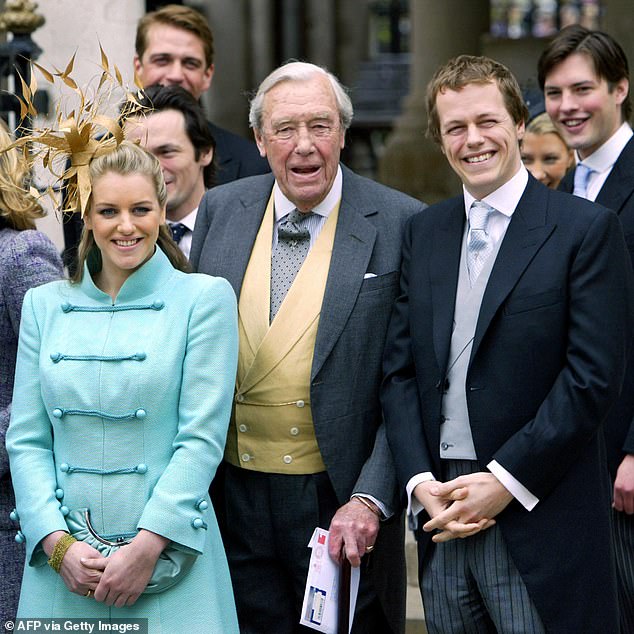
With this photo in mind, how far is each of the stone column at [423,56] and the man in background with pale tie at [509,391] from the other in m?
11.2

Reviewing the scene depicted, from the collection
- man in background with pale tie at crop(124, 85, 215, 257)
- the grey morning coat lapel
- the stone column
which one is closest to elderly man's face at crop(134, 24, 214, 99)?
man in background with pale tie at crop(124, 85, 215, 257)

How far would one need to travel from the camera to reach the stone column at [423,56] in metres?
14.8

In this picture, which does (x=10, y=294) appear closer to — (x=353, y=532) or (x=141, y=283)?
(x=141, y=283)

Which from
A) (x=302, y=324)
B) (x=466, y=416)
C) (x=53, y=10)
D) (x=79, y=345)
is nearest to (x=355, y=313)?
(x=302, y=324)

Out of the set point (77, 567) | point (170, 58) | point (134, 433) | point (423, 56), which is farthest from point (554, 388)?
point (423, 56)

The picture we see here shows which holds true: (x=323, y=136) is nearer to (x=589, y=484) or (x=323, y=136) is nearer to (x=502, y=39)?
(x=589, y=484)

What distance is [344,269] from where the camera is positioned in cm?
370

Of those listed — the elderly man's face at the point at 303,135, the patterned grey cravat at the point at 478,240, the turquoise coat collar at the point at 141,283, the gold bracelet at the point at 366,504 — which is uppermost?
the elderly man's face at the point at 303,135

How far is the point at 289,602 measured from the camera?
12.3 ft

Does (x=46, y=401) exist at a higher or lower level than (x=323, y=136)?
lower

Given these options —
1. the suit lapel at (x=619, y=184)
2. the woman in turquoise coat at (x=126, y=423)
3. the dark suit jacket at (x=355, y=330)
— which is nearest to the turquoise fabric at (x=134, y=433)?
the woman in turquoise coat at (x=126, y=423)

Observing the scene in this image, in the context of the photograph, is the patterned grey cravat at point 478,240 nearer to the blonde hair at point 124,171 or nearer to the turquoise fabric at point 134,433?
the turquoise fabric at point 134,433

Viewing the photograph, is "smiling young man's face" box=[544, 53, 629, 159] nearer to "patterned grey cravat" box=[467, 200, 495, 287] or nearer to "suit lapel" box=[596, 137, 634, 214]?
"suit lapel" box=[596, 137, 634, 214]

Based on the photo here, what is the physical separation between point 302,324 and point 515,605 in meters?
1.01
